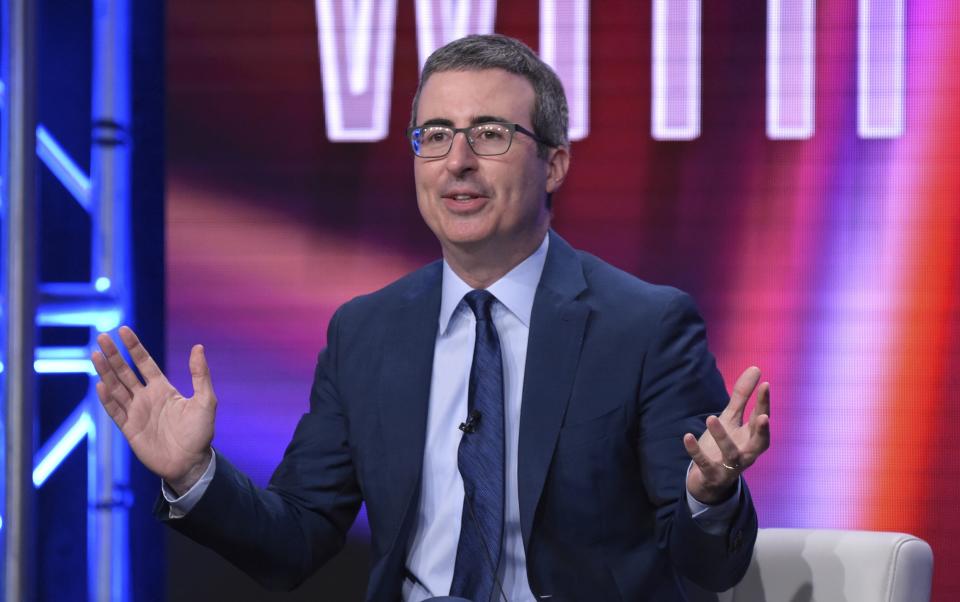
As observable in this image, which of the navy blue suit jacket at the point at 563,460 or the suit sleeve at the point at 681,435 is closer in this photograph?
the suit sleeve at the point at 681,435

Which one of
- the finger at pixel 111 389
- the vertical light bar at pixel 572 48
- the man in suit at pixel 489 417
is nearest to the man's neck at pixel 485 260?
the man in suit at pixel 489 417

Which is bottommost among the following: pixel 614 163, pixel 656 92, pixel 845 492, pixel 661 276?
pixel 845 492

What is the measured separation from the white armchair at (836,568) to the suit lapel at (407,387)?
609 mm

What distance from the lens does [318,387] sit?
213 centimetres

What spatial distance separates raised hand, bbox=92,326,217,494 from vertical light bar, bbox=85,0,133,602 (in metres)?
1.38

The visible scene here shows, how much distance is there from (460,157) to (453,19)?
48.7 inches

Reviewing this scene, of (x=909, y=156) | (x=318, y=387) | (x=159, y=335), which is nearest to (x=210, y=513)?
(x=318, y=387)

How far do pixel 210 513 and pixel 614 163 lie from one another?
1651 mm

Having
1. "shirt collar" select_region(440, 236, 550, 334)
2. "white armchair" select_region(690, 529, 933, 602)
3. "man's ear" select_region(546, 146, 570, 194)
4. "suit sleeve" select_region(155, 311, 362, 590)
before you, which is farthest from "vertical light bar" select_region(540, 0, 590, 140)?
"white armchair" select_region(690, 529, 933, 602)

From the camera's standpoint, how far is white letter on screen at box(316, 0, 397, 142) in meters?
3.09

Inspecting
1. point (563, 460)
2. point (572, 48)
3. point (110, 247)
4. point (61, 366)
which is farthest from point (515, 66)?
point (61, 366)

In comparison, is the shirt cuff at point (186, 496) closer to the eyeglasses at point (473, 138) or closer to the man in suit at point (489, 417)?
the man in suit at point (489, 417)

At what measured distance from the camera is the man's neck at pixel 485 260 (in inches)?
78.4

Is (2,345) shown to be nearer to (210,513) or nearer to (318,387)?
(318,387)
